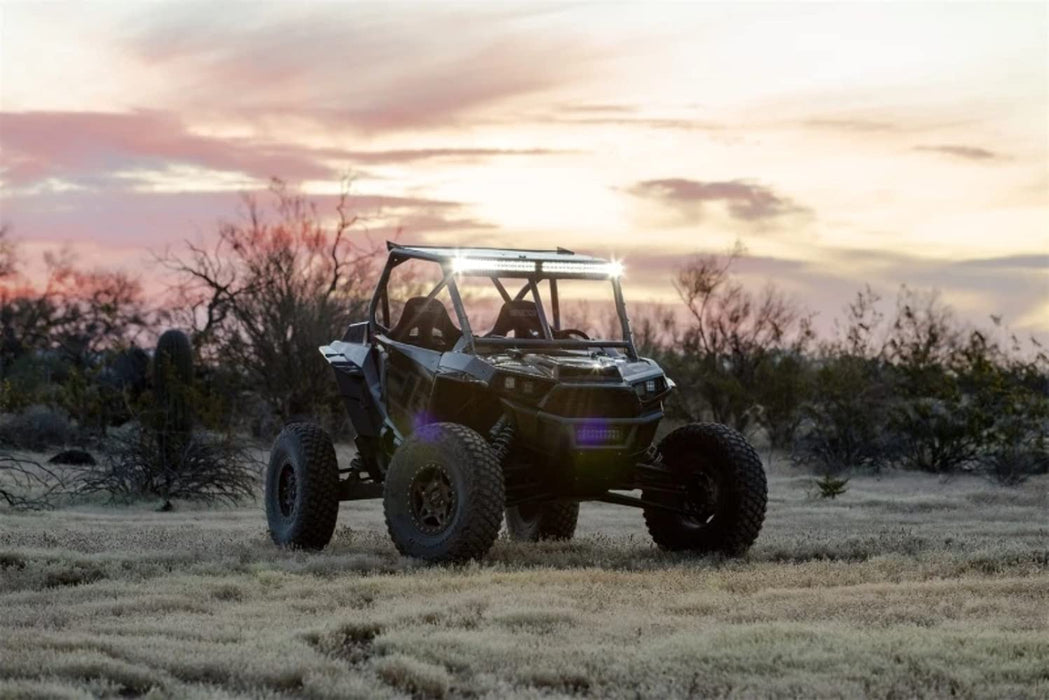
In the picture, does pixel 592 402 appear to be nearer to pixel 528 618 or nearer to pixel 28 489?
pixel 528 618

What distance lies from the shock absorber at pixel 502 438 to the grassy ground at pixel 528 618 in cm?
83

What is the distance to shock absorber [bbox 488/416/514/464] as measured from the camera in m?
10.8

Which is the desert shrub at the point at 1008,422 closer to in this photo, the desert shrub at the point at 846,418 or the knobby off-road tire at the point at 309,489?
the desert shrub at the point at 846,418

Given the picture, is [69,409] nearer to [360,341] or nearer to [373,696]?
[360,341]

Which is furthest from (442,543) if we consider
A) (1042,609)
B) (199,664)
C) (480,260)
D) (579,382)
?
(1042,609)

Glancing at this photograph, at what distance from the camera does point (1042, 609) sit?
8945mm

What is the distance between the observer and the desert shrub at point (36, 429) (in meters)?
26.1

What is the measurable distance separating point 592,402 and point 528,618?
281 cm

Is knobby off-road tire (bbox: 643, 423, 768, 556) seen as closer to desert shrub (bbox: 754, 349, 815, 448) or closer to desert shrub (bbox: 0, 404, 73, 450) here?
desert shrub (bbox: 754, 349, 815, 448)

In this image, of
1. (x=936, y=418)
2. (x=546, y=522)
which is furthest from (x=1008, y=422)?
(x=546, y=522)

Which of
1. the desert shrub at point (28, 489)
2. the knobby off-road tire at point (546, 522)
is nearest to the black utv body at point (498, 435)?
the knobby off-road tire at point (546, 522)

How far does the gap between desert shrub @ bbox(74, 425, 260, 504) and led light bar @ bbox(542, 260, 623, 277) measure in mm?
8691

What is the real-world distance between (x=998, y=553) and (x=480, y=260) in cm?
477

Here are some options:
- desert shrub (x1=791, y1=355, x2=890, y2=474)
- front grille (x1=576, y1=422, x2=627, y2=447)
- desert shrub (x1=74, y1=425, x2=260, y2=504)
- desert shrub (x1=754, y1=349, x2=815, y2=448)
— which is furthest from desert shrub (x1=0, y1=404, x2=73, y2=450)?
front grille (x1=576, y1=422, x2=627, y2=447)
